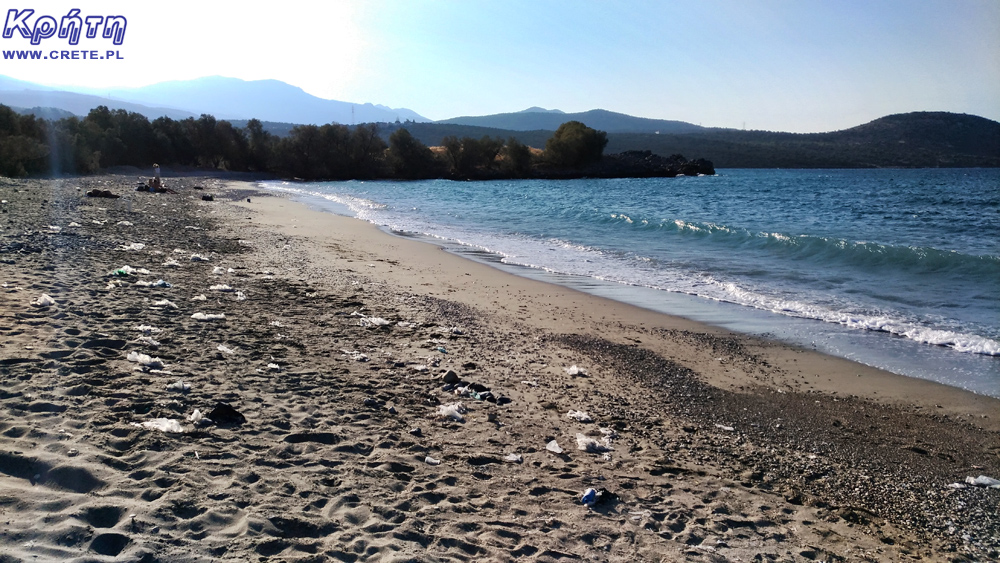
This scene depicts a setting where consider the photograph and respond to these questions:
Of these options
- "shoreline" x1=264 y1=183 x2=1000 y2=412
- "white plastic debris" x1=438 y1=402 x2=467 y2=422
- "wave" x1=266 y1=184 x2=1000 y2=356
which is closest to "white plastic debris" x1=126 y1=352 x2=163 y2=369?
"white plastic debris" x1=438 y1=402 x2=467 y2=422

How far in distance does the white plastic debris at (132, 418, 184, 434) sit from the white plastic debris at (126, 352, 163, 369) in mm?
1146

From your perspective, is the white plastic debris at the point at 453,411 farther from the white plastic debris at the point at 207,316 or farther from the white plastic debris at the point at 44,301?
the white plastic debris at the point at 44,301

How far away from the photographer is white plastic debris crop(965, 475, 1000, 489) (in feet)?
13.6

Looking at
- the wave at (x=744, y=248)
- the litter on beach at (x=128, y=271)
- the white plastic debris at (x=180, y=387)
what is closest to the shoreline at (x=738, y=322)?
the wave at (x=744, y=248)

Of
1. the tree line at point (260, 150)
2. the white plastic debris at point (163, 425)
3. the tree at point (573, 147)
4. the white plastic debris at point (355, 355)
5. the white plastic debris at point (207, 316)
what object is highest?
the tree at point (573, 147)

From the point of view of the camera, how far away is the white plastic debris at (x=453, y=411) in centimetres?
480

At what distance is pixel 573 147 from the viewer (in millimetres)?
88438

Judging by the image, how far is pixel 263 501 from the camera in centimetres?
321

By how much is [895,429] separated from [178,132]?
68.7 metres

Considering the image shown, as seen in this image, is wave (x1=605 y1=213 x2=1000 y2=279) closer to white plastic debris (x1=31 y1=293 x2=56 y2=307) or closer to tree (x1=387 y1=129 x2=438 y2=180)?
white plastic debris (x1=31 y1=293 x2=56 y2=307)

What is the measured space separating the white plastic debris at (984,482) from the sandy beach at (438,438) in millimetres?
67

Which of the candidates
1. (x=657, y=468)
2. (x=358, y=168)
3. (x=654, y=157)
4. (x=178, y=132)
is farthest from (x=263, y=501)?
(x=654, y=157)

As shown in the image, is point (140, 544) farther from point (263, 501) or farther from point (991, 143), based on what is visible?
point (991, 143)

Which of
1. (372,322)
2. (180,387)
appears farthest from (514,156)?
(180,387)
